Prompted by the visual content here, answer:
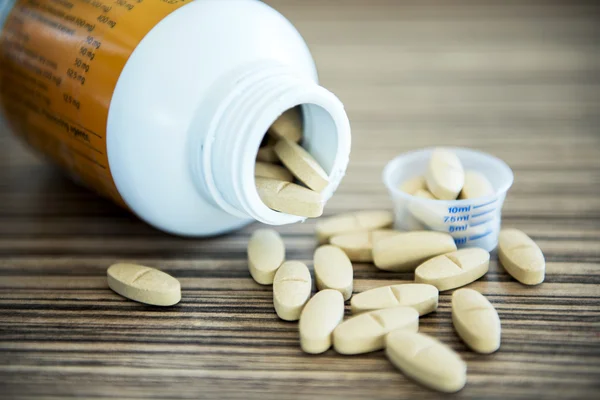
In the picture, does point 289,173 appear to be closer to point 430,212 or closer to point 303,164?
point 303,164

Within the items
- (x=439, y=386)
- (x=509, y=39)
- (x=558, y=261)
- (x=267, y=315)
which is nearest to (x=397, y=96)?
(x=509, y=39)

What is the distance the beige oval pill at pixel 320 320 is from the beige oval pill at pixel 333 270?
17mm

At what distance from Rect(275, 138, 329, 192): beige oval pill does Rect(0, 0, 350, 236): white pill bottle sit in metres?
0.02

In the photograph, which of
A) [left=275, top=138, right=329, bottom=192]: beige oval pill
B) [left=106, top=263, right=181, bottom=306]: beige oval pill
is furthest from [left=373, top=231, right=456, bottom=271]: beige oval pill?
[left=106, top=263, right=181, bottom=306]: beige oval pill

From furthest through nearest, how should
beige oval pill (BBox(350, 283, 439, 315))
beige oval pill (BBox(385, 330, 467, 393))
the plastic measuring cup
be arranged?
the plastic measuring cup → beige oval pill (BBox(350, 283, 439, 315)) → beige oval pill (BBox(385, 330, 467, 393))

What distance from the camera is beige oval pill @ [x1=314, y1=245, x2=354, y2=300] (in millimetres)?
779

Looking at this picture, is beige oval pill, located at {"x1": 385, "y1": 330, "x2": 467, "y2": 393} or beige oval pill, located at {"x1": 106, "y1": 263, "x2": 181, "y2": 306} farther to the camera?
beige oval pill, located at {"x1": 106, "y1": 263, "x2": 181, "y2": 306}

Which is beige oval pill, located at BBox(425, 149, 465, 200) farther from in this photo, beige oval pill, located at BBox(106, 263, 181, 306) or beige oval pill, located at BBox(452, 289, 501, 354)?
beige oval pill, located at BBox(106, 263, 181, 306)

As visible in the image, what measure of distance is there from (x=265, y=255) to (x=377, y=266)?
13 cm

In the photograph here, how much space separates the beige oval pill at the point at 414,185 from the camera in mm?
900

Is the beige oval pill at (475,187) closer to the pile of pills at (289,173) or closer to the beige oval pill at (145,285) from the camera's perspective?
the pile of pills at (289,173)

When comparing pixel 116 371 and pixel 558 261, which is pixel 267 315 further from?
pixel 558 261

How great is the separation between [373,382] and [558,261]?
31 cm

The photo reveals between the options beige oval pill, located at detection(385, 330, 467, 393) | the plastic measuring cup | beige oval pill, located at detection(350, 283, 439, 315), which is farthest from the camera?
the plastic measuring cup
